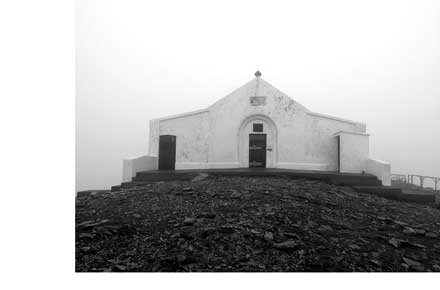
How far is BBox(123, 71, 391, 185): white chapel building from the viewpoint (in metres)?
9.66

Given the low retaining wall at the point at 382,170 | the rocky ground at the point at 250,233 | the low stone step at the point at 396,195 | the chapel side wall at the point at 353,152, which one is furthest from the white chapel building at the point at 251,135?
the rocky ground at the point at 250,233

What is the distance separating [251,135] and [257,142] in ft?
1.47

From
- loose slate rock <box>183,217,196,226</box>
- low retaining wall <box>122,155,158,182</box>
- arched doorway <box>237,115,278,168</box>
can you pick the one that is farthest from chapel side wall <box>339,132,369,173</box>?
low retaining wall <box>122,155,158,182</box>

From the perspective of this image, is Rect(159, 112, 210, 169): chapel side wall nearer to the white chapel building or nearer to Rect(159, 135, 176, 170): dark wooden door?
the white chapel building

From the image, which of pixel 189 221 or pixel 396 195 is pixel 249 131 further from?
pixel 189 221

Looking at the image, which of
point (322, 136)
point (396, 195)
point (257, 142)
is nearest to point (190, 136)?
point (257, 142)

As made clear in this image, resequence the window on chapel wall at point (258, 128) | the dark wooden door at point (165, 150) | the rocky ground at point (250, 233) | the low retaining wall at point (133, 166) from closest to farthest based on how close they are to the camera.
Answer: the rocky ground at point (250, 233) → the low retaining wall at point (133, 166) → the dark wooden door at point (165, 150) → the window on chapel wall at point (258, 128)

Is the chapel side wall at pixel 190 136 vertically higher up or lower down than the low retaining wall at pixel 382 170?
higher up

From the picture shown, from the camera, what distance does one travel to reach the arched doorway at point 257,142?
1008cm

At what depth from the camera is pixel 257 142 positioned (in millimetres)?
10172

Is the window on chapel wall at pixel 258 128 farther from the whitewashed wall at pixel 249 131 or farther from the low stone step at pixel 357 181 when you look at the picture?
the low stone step at pixel 357 181

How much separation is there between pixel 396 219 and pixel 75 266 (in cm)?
613

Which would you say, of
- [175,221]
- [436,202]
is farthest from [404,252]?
[436,202]

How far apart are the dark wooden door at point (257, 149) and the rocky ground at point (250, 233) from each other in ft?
14.9
